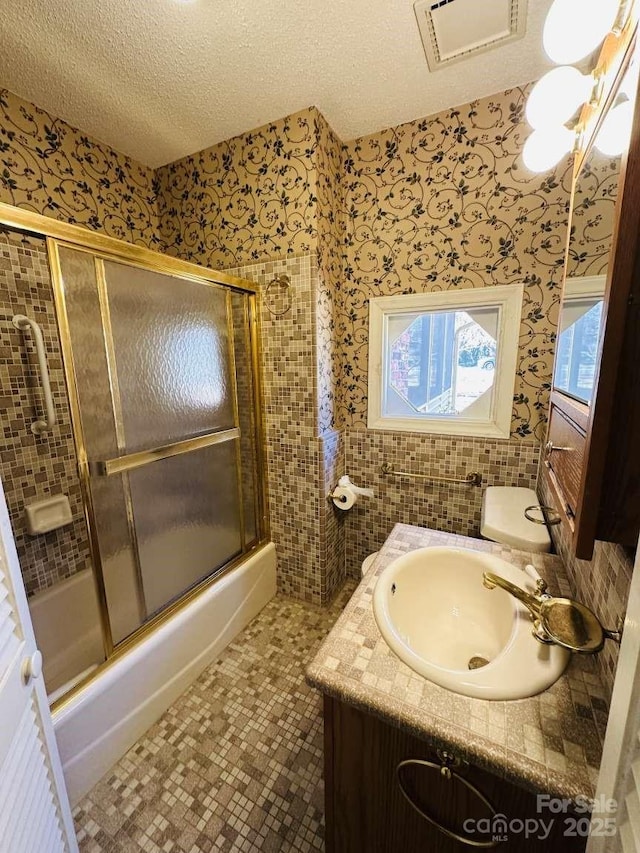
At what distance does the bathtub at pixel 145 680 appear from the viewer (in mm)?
1096

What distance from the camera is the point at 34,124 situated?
4.80 feet

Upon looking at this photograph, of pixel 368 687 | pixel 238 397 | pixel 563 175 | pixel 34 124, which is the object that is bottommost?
pixel 368 687

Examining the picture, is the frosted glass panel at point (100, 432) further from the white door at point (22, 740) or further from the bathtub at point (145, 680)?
the white door at point (22, 740)

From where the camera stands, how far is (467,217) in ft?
5.16

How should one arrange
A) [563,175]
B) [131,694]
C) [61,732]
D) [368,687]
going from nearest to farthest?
[368,687], [61,732], [131,694], [563,175]

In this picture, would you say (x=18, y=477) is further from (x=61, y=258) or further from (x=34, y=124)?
(x=34, y=124)

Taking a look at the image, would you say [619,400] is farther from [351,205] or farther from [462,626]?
[351,205]

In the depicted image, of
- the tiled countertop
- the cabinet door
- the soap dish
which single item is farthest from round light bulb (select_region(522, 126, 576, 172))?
the soap dish

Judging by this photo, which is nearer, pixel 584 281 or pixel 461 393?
pixel 584 281

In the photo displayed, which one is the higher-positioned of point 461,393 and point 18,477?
point 461,393

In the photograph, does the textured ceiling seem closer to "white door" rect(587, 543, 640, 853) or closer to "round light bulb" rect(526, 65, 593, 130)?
"round light bulb" rect(526, 65, 593, 130)

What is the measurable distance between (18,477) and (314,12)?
2.13 meters

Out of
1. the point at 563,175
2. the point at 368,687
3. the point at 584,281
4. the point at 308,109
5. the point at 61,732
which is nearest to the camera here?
the point at 368,687

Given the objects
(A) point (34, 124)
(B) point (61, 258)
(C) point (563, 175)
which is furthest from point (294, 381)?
(A) point (34, 124)
